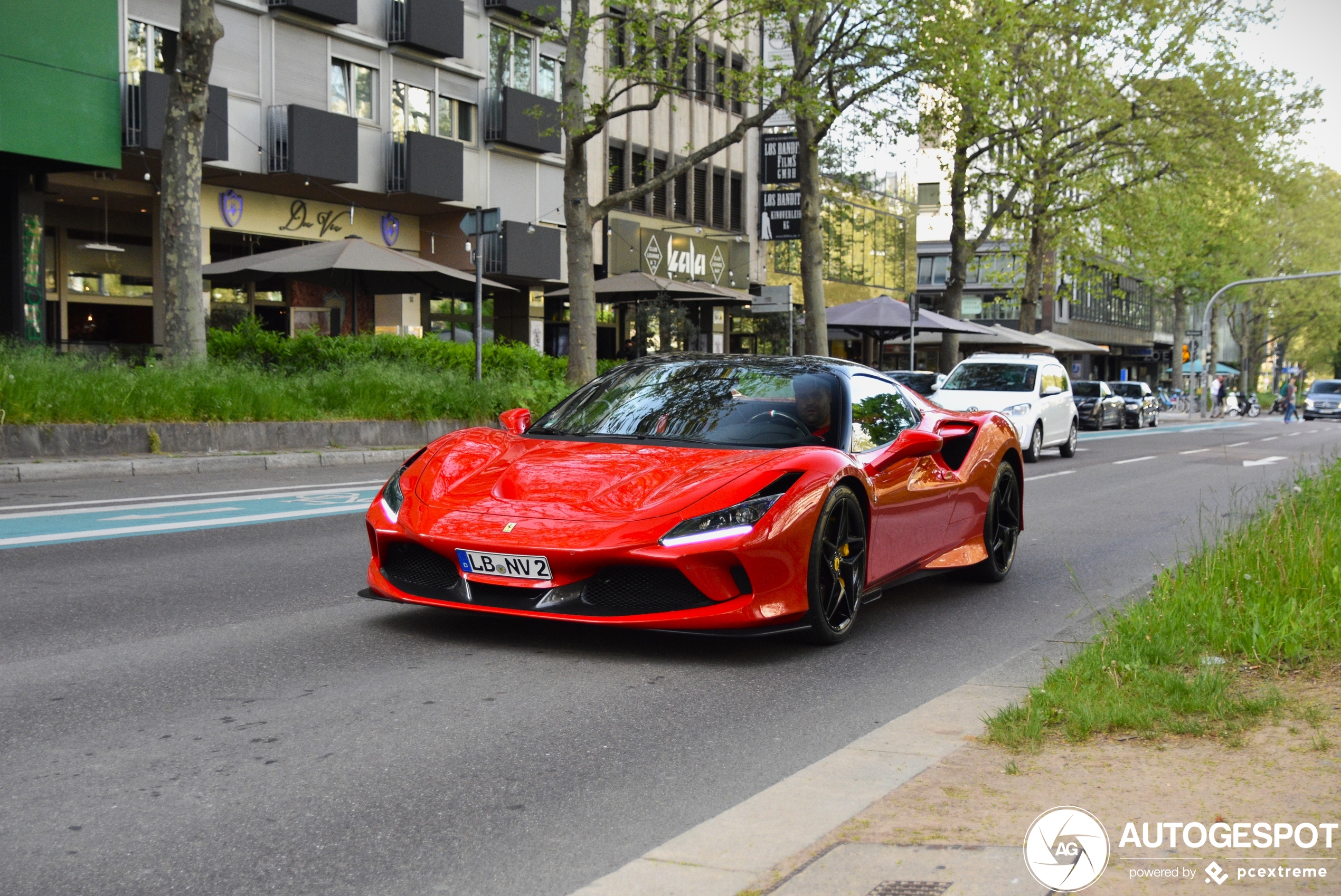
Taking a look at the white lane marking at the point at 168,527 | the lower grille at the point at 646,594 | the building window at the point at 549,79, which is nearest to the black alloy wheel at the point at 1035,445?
the white lane marking at the point at 168,527

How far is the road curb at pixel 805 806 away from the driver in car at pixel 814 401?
162cm

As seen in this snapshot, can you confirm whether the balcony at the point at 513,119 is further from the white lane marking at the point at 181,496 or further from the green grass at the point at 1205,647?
the green grass at the point at 1205,647

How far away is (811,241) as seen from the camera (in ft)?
101

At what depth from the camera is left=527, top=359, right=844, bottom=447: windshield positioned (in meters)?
6.41

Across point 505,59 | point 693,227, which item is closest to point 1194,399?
point 693,227

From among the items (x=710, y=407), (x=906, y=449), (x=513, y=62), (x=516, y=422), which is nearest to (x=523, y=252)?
(x=513, y=62)

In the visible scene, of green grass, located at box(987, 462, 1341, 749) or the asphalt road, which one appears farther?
green grass, located at box(987, 462, 1341, 749)

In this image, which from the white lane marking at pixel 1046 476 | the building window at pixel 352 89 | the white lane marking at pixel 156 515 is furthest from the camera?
the building window at pixel 352 89

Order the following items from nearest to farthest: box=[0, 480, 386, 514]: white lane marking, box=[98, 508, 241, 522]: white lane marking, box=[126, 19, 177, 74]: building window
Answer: box=[98, 508, 241, 522]: white lane marking
box=[0, 480, 386, 514]: white lane marking
box=[126, 19, 177, 74]: building window

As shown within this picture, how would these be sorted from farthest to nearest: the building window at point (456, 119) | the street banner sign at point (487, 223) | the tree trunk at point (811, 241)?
the building window at point (456, 119), the tree trunk at point (811, 241), the street banner sign at point (487, 223)

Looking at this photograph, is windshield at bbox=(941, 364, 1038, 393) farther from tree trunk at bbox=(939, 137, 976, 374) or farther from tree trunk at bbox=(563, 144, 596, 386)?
tree trunk at bbox=(939, 137, 976, 374)

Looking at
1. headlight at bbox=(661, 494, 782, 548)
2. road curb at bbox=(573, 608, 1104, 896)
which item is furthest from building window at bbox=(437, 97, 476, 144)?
road curb at bbox=(573, 608, 1104, 896)

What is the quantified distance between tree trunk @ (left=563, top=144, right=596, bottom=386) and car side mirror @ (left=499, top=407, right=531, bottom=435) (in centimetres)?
1641

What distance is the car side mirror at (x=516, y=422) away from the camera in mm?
6859
